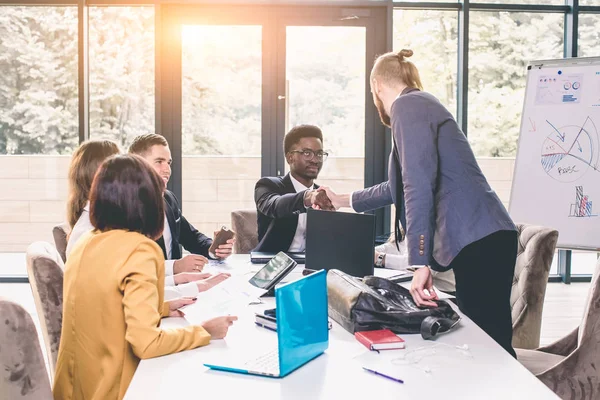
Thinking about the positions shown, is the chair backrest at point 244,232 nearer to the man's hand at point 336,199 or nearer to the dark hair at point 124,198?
the man's hand at point 336,199

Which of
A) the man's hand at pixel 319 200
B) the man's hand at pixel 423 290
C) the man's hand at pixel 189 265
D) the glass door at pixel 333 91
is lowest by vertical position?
the man's hand at pixel 189 265

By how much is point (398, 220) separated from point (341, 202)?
0.73 meters

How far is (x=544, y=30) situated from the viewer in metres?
5.75

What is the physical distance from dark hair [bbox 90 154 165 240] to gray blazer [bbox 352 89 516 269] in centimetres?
83

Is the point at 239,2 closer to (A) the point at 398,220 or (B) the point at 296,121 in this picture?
(B) the point at 296,121

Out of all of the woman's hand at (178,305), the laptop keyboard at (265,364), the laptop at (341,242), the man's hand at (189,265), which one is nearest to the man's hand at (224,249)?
the man's hand at (189,265)

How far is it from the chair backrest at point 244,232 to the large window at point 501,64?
2.95m

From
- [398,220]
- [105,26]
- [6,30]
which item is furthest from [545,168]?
[6,30]

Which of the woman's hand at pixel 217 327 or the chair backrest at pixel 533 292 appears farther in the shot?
the chair backrest at pixel 533 292

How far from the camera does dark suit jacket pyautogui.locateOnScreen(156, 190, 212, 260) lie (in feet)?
10.1

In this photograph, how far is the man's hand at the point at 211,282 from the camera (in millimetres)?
2164

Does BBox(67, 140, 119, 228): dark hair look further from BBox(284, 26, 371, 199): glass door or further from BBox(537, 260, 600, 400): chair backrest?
BBox(284, 26, 371, 199): glass door

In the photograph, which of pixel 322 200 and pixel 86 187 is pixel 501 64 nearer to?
pixel 322 200

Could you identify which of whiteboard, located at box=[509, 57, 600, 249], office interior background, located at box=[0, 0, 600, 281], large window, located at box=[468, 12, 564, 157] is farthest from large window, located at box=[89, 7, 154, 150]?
whiteboard, located at box=[509, 57, 600, 249]
